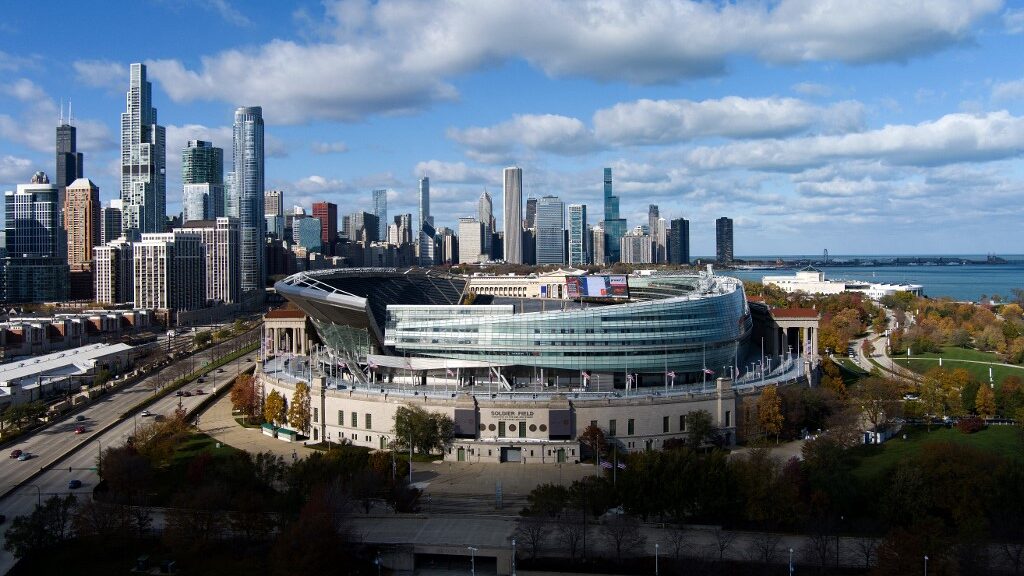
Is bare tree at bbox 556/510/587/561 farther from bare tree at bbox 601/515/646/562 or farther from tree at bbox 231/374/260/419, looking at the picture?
tree at bbox 231/374/260/419

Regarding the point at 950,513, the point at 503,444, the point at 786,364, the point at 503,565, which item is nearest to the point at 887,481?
the point at 950,513

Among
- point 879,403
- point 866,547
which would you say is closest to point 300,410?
point 866,547

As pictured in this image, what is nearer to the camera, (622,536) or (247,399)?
(622,536)

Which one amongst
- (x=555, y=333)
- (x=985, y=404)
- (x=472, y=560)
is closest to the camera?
(x=472, y=560)

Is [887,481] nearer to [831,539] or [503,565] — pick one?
[831,539]

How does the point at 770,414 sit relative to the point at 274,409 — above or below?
above

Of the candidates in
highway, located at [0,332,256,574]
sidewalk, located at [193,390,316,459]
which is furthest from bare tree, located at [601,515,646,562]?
highway, located at [0,332,256,574]

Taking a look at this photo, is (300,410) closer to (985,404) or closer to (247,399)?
(247,399)

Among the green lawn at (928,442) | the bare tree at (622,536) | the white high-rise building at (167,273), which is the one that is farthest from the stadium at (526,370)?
the white high-rise building at (167,273)
